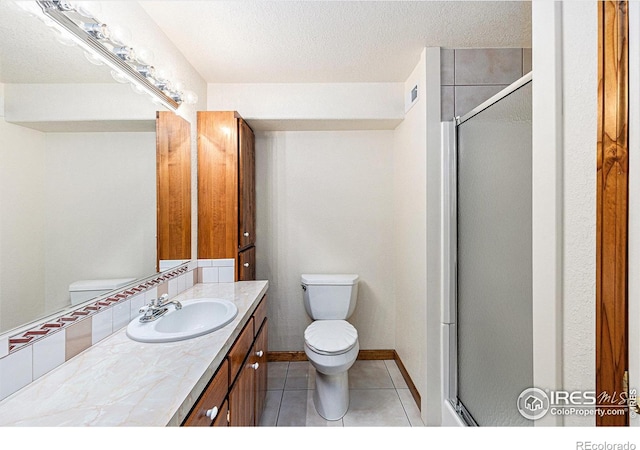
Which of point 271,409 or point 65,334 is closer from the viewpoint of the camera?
point 65,334

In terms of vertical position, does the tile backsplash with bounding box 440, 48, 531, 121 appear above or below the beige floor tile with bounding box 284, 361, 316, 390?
above

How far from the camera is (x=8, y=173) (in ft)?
2.79

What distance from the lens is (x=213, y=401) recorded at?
3.15 ft

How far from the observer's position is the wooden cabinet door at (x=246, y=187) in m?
2.08

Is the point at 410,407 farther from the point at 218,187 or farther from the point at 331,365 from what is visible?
the point at 218,187

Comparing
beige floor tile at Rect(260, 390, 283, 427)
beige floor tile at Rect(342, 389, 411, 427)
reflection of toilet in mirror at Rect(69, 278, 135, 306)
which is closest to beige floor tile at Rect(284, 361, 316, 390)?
beige floor tile at Rect(260, 390, 283, 427)

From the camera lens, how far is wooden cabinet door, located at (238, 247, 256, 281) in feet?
6.85

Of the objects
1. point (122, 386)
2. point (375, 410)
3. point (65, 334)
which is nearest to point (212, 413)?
point (122, 386)

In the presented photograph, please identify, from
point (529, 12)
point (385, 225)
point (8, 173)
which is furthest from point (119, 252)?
point (529, 12)

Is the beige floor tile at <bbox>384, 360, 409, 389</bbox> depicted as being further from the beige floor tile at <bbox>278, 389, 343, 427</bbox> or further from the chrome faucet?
the chrome faucet

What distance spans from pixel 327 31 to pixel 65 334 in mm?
1838

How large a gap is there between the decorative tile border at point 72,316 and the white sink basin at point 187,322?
0.13 m

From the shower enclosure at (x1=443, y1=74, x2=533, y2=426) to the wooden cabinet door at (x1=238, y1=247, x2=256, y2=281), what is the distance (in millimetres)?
1414

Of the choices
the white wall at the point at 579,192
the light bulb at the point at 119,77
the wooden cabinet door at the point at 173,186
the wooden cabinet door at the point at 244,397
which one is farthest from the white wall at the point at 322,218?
the white wall at the point at 579,192
